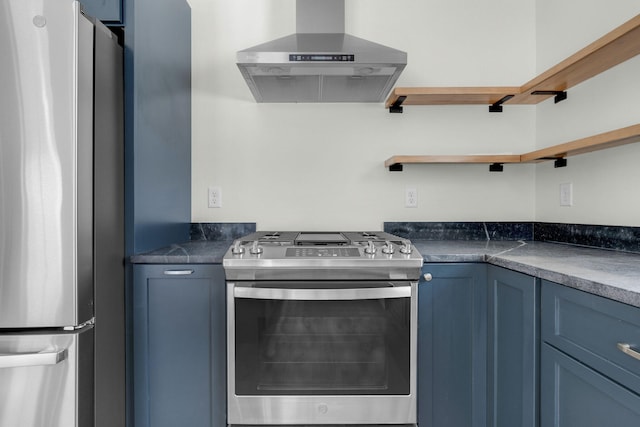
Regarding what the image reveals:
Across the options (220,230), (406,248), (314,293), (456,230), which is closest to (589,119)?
(456,230)

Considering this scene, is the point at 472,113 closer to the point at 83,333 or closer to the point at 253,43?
the point at 253,43

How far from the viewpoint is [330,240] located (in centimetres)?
172

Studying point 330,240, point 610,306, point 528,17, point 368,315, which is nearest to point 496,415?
point 368,315

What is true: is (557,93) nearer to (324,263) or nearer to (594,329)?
(594,329)

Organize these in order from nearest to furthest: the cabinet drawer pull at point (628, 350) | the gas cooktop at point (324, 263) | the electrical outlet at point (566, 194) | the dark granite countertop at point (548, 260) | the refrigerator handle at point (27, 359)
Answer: the cabinet drawer pull at point (628, 350), the dark granite countertop at point (548, 260), the refrigerator handle at point (27, 359), the gas cooktop at point (324, 263), the electrical outlet at point (566, 194)

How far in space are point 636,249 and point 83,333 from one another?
80.0 inches

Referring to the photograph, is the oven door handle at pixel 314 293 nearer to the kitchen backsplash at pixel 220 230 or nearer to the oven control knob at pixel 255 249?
the oven control knob at pixel 255 249

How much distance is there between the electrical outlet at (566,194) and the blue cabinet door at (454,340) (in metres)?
0.73

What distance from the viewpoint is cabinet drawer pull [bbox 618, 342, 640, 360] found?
2.78 feet

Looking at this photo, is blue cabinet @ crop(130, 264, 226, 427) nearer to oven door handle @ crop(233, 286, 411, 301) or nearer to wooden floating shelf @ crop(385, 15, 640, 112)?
oven door handle @ crop(233, 286, 411, 301)

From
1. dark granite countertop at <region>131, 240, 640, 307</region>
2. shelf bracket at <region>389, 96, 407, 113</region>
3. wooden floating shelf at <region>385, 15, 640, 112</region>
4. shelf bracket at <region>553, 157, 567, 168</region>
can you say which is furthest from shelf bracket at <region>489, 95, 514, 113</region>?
dark granite countertop at <region>131, 240, 640, 307</region>

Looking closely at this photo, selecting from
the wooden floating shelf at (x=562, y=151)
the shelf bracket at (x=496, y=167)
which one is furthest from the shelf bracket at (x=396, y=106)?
the shelf bracket at (x=496, y=167)

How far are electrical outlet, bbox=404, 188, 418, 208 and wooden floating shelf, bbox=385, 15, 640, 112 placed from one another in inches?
18.0

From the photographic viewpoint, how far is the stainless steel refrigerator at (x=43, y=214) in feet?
3.90
